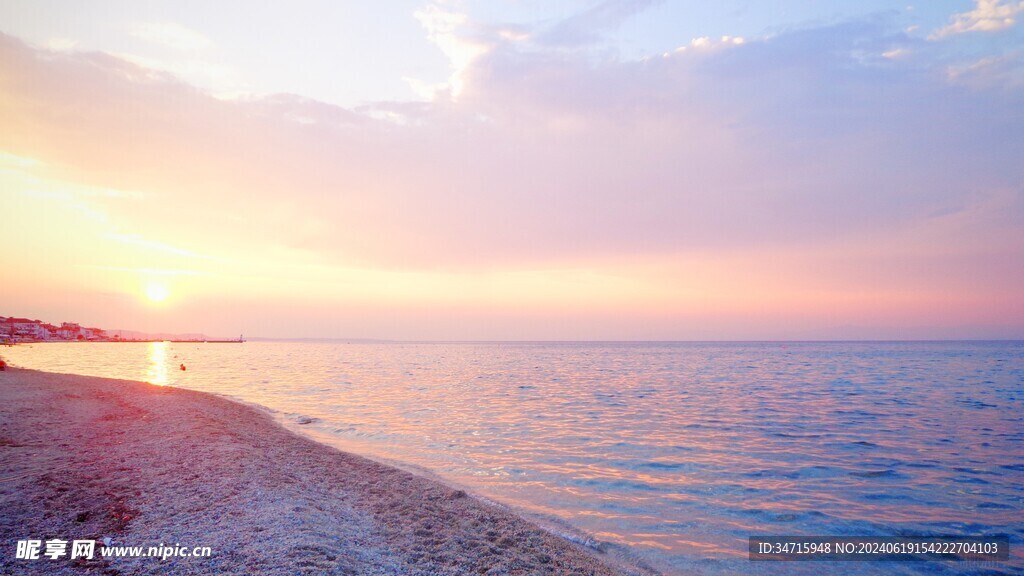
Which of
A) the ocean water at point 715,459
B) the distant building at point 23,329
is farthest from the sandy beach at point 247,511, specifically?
the distant building at point 23,329

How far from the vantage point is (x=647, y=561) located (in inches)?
324

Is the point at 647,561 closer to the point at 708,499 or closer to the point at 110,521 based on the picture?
the point at 708,499

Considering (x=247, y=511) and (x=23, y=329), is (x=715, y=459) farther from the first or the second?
(x=23, y=329)

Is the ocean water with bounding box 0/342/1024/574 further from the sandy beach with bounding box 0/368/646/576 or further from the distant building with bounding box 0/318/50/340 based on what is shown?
the distant building with bounding box 0/318/50/340

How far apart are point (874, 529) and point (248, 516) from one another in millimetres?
12234

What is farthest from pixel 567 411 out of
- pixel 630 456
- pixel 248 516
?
pixel 248 516

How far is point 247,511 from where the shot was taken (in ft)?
25.7

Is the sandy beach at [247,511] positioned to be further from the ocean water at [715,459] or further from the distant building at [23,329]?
the distant building at [23,329]

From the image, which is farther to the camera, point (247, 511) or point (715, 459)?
point (715, 459)

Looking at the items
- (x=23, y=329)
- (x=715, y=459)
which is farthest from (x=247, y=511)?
(x=23, y=329)

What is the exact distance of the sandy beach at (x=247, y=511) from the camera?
631cm

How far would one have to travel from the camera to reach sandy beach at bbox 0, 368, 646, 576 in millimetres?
6312

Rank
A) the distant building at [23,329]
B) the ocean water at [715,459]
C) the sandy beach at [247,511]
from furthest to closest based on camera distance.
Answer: the distant building at [23,329], the ocean water at [715,459], the sandy beach at [247,511]

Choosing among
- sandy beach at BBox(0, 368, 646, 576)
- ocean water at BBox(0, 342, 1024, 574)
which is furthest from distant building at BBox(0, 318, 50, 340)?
sandy beach at BBox(0, 368, 646, 576)
